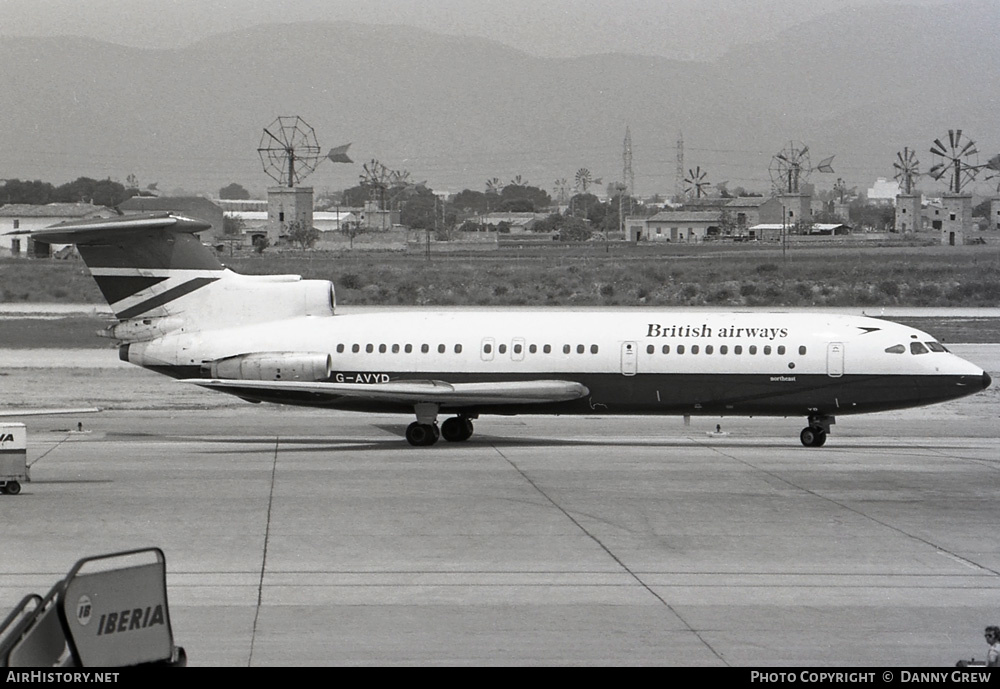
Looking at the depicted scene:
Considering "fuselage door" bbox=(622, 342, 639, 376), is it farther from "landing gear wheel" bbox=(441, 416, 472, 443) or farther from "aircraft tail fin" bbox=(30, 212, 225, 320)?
"aircraft tail fin" bbox=(30, 212, 225, 320)

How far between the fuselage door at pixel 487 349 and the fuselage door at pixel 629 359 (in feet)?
10.5

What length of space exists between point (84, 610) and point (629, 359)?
24.4 meters

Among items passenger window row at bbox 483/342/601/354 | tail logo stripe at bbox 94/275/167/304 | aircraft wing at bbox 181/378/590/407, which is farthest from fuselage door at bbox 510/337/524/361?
tail logo stripe at bbox 94/275/167/304

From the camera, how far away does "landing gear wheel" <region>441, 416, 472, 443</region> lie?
3528 centimetres

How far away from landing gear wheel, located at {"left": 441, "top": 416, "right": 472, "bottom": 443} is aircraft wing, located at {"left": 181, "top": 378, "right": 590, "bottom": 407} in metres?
1.43

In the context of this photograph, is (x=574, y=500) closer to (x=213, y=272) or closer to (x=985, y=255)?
(x=213, y=272)

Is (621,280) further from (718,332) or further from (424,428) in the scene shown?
(424,428)

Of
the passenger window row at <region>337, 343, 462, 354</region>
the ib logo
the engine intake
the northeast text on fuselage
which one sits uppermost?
the northeast text on fuselage

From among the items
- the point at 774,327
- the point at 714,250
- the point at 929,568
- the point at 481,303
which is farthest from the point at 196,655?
the point at 714,250

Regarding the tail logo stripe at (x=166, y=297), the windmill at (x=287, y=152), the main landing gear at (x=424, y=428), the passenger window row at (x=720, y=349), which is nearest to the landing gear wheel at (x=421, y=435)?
the main landing gear at (x=424, y=428)

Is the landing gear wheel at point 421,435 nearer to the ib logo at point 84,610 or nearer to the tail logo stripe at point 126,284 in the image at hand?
the tail logo stripe at point 126,284

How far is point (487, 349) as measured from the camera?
34.2m

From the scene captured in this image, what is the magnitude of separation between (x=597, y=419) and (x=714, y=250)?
116 m
